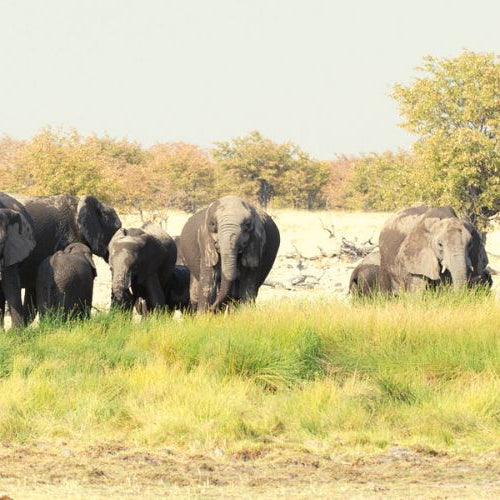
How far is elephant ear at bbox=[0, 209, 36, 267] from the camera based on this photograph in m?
12.5

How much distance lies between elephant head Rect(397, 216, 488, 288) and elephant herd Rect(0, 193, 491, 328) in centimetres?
1

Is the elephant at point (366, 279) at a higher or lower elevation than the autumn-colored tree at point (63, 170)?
lower

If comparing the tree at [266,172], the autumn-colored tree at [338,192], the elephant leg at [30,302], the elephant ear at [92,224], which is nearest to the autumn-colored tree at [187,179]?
the tree at [266,172]

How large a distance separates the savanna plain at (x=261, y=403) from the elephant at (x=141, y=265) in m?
0.71

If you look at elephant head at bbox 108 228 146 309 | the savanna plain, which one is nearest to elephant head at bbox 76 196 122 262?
elephant head at bbox 108 228 146 309

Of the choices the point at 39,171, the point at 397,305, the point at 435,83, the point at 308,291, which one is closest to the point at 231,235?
the point at 397,305

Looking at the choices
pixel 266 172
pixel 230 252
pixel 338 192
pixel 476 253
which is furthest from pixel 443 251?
pixel 338 192

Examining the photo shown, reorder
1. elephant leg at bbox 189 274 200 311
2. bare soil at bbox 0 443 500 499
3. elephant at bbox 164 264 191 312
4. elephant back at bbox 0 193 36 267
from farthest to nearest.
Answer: elephant at bbox 164 264 191 312
elephant leg at bbox 189 274 200 311
elephant back at bbox 0 193 36 267
bare soil at bbox 0 443 500 499

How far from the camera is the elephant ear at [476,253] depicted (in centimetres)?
1535

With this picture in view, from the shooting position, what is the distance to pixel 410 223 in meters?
16.4

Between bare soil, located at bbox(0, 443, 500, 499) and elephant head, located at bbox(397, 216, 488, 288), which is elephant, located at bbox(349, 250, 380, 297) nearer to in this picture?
elephant head, located at bbox(397, 216, 488, 288)

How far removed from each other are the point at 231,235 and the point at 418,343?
107 inches

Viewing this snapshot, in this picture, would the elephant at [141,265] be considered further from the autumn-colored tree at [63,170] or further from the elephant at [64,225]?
the autumn-colored tree at [63,170]

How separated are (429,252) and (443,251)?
11.6 inches
